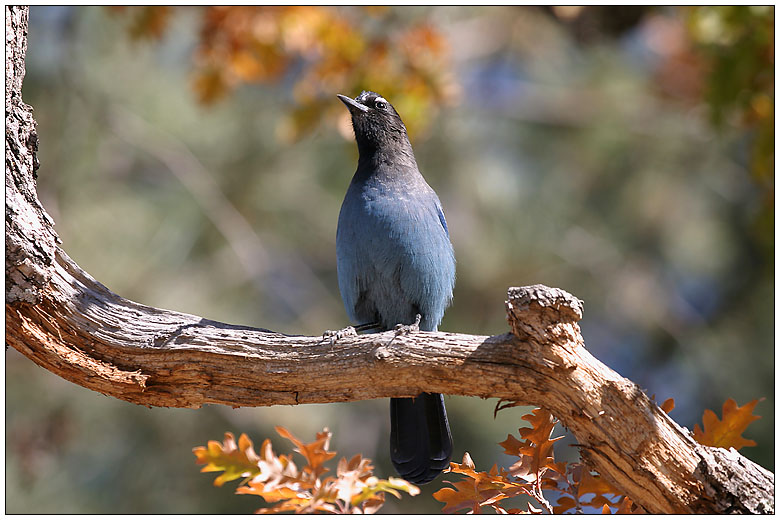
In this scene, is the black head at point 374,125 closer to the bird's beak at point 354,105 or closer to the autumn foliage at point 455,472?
the bird's beak at point 354,105

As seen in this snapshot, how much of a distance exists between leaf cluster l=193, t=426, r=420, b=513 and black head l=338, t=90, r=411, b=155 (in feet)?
9.40

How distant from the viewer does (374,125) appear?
5.90 metres

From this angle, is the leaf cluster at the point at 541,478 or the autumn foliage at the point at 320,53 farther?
the autumn foliage at the point at 320,53

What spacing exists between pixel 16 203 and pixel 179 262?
656 centimetres

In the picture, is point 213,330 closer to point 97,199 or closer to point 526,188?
point 97,199

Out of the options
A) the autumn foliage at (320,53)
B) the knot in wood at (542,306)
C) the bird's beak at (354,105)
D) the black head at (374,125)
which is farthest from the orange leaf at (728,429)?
the autumn foliage at (320,53)

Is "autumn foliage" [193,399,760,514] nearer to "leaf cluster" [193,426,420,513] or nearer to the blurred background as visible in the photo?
"leaf cluster" [193,426,420,513]

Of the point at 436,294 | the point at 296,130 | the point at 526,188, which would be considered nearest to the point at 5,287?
the point at 436,294

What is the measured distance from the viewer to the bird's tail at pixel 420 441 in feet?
16.5

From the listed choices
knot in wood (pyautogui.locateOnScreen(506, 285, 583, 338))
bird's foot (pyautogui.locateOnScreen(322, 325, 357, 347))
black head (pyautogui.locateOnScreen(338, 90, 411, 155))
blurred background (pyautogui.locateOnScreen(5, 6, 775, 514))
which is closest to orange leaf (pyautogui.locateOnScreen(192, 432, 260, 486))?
bird's foot (pyautogui.locateOnScreen(322, 325, 357, 347))

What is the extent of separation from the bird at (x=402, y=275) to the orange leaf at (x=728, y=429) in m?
1.76

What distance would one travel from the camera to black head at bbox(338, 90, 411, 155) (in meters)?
5.84

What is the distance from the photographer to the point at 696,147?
12.1 metres

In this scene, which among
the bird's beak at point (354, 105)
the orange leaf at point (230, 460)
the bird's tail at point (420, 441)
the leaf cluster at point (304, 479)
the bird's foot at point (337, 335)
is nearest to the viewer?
the leaf cluster at point (304, 479)
